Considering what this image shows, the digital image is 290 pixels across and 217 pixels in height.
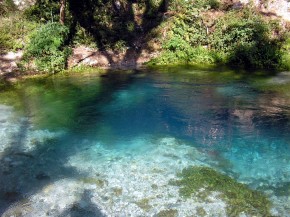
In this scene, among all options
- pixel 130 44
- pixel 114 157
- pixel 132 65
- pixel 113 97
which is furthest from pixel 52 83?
Answer: pixel 114 157

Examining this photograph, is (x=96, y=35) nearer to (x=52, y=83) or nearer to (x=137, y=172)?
(x=52, y=83)

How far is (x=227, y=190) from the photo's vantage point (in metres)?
6.04

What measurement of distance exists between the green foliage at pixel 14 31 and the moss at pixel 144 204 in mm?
11069

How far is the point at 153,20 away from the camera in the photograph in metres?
17.8

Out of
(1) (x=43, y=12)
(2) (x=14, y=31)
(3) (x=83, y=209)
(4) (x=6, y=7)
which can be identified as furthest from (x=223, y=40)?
Result: (3) (x=83, y=209)

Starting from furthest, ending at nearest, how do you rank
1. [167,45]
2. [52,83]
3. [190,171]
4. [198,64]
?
1. [167,45]
2. [198,64]
3. [52,83]
4. [190,171]


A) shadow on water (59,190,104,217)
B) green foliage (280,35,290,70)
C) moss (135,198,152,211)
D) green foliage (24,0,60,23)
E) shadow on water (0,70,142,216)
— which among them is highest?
green foliage (24,0,60,23)

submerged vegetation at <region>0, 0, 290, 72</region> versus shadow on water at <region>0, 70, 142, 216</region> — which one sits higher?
submerged vegetation at <region>0, 0, 290, 72</region>

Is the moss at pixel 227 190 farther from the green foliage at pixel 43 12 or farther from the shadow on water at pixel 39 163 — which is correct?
the green foliage at pixel 43 12

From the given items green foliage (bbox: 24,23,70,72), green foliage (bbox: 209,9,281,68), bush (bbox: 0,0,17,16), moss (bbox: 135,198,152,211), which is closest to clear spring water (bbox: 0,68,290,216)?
moss (bbox: 135,198,152,211)

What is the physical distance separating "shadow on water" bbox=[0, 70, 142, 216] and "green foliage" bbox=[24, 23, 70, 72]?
454 cm

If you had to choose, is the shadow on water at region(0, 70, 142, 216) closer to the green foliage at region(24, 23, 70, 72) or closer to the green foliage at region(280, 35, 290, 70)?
the green foliage at region(24, 23, 70, 72)

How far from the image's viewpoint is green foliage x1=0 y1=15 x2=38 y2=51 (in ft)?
48.1

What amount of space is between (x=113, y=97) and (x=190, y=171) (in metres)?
4.89
